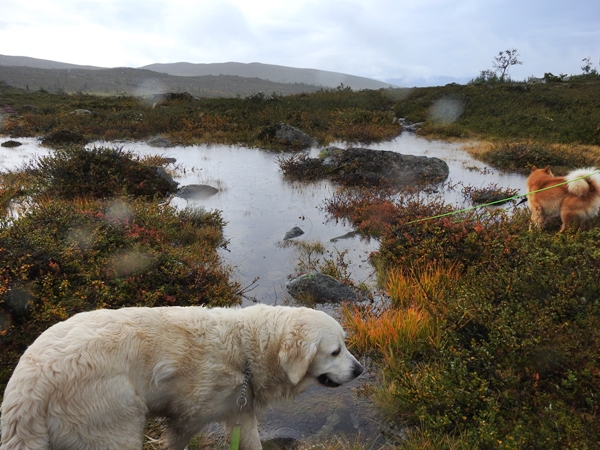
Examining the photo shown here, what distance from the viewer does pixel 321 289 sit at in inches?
214

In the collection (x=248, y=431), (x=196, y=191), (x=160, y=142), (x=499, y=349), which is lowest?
(x=248, y=431)

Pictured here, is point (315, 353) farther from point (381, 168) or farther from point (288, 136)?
point (288, 136)

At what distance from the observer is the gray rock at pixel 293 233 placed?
7.78m

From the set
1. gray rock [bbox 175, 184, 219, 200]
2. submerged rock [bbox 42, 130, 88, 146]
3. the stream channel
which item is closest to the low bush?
the stream channel

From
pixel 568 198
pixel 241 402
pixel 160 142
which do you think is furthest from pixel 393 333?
pixel 160 142

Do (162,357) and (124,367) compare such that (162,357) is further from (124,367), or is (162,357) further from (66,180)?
(66,180)

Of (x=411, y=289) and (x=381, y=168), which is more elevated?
(x=381, y=168)

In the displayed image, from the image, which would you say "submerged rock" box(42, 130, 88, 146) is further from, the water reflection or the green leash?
the green leash

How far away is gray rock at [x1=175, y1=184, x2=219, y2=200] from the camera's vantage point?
A: 398 inches

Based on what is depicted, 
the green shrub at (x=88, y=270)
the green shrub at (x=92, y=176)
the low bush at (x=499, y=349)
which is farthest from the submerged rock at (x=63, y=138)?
the low bush at (x=499, y=349)

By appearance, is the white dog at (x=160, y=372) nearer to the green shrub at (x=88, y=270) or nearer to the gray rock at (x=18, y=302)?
the green shrub at (x=88, y=270)

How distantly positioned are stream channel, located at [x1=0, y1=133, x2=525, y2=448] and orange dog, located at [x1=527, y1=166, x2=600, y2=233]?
2.73 m

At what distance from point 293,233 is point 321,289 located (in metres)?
2.59

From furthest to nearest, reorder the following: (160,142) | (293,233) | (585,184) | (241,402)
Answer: (160,142) < (293,233) < (585,184) < (241,402)
